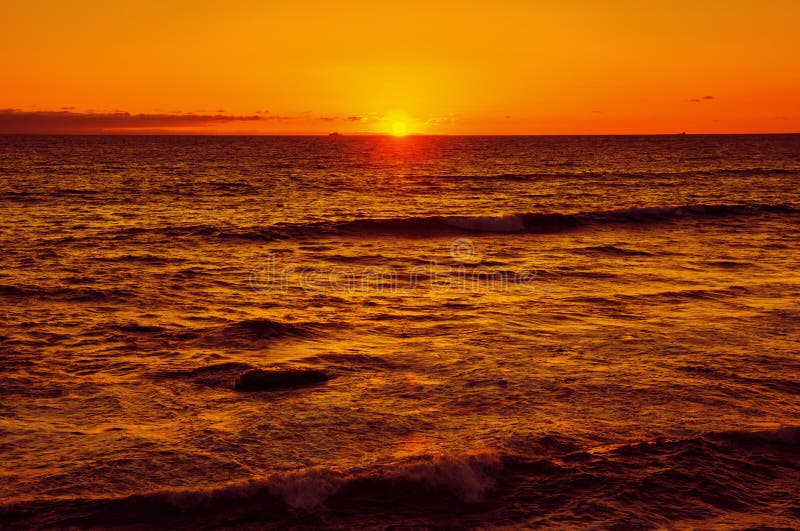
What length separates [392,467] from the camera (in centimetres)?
806

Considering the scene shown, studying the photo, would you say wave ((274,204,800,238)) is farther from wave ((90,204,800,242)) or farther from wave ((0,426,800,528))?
wave ((0,426,800,528))

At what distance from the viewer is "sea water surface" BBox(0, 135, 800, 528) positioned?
7520 mm

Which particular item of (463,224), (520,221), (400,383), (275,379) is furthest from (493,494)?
(520,221)

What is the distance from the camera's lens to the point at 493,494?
25.1ft

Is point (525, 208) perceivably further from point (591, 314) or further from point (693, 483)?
point (693, 483)

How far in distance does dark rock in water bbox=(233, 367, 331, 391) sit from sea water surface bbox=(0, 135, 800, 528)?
0.60 feet

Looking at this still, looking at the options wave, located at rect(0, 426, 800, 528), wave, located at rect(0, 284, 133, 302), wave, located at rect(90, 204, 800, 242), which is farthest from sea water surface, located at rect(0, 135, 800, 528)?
wave, located at rect(90, 204, 800, 242)

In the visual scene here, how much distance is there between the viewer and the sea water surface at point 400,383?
7520 mm

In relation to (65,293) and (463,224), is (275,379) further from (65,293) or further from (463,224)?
(463,224)

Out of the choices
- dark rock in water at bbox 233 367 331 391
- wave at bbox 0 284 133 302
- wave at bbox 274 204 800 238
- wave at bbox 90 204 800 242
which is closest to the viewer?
dark rock in water at bbox 233 367 331 391

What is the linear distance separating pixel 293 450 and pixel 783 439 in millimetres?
6215

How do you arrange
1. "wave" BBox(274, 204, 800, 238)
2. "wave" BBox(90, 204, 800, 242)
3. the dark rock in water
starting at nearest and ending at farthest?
the dark rock in water
"wave" BBox(90, 204, 800, 242)
"wave" BBox(274, 204, 800, 238)

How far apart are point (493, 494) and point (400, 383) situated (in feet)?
12.1

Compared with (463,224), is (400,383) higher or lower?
lower
